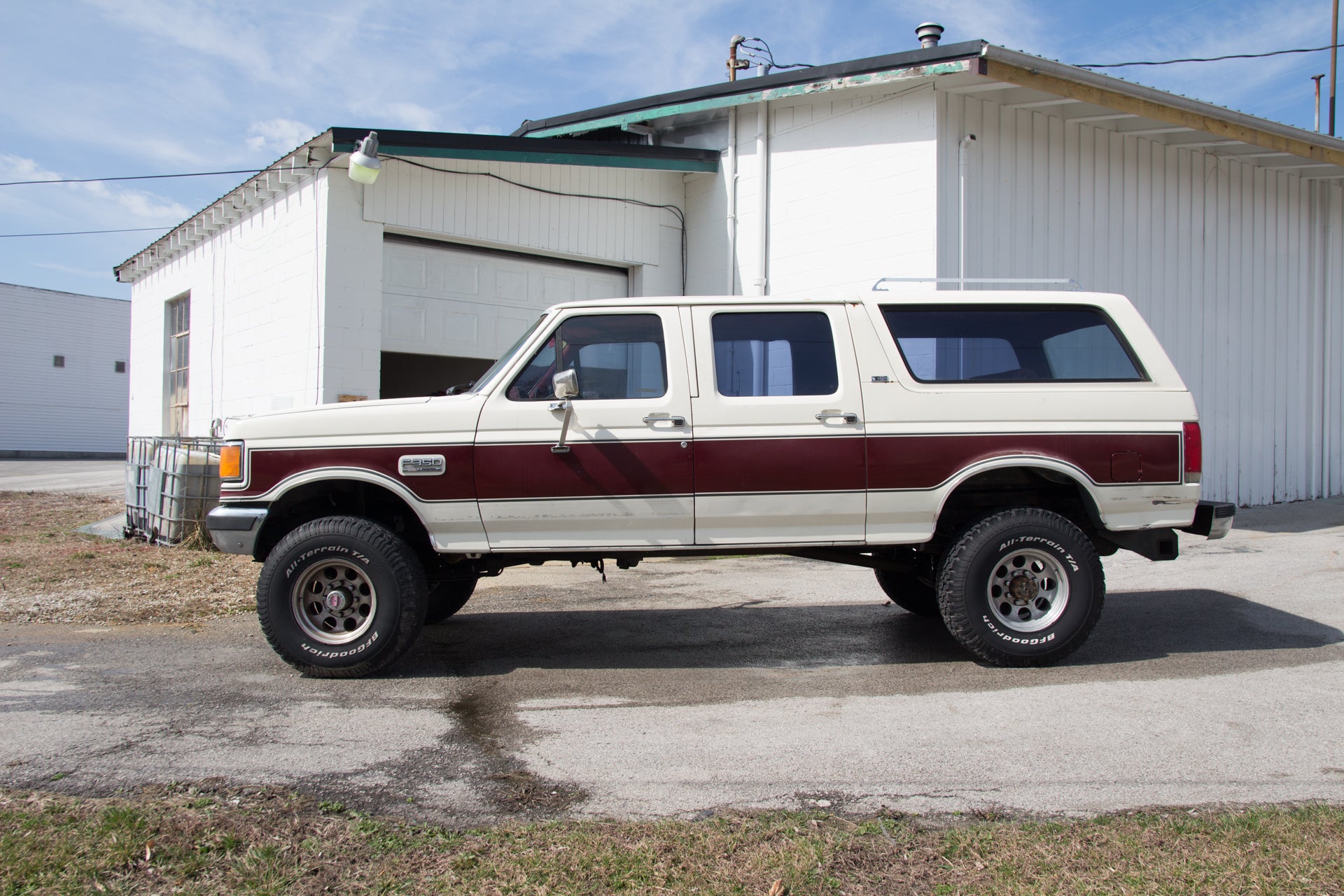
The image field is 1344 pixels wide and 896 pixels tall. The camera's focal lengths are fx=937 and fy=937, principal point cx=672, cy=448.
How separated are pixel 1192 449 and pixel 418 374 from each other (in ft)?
41.2

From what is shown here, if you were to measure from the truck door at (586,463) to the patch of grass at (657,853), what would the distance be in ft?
6.74

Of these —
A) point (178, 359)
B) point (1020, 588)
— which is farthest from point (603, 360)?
point (178, 359)

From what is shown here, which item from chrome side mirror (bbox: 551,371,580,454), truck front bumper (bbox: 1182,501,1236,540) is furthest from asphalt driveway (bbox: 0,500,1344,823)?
chrome side mirror (bbox: 551,371,580,454)

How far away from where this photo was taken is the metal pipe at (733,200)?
1194cm

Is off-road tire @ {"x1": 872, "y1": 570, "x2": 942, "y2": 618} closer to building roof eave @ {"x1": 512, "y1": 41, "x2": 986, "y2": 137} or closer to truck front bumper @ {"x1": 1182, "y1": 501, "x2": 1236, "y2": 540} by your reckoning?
truck front bumper @ {"x1": 1182, "y1": 501, "x2": 1236, "y2": 540}

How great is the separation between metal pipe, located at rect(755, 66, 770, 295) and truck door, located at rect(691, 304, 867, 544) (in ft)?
21.3

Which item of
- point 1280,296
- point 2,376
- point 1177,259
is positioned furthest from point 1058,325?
point 2,376

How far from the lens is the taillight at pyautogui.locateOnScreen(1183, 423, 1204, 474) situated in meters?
5.24

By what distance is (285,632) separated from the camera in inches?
197

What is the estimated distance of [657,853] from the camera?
2.95m

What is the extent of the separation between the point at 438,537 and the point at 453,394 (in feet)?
2.78

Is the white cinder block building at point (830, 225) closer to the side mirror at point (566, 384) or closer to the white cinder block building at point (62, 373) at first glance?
the side mirror at point (566, 384)

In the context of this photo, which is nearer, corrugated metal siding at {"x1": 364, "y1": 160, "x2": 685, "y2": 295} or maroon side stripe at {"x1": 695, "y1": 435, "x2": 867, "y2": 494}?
maroon side stripe at {"x1": 695, "y1": 435, "x2": 867, "y2": 494}

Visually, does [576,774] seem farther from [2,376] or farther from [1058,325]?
[2,376]
